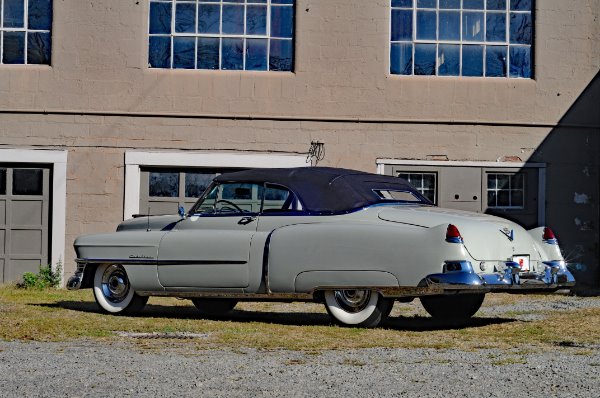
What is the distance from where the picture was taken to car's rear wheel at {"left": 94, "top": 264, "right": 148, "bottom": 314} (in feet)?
37.8

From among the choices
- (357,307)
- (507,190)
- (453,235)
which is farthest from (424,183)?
(453,235)

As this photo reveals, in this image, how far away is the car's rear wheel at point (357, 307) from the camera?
9953mm

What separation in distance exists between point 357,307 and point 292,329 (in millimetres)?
600

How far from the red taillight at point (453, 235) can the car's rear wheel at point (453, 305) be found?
1.57 metres

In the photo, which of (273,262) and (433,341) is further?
(273,262)

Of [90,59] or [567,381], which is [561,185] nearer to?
[90,59]

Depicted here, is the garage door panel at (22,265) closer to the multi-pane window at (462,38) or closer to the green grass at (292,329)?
the green grass at (292,329)

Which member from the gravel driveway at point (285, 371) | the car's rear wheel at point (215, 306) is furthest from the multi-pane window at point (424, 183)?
the gravel driveway at point (285, 371)

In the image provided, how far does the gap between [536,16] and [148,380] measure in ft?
41.7

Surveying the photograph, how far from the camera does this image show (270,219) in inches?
418

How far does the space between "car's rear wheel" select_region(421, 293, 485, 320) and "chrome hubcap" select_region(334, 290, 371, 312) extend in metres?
1.05

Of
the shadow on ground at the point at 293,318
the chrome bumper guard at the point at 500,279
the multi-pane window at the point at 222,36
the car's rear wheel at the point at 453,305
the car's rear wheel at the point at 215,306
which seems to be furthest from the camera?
the multi-pane window at the point at 222,36

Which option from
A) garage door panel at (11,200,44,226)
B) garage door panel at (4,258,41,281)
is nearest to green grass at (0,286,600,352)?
garage door panel at (4,258,41,281)

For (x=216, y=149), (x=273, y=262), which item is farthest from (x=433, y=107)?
(x=273, y=262)
